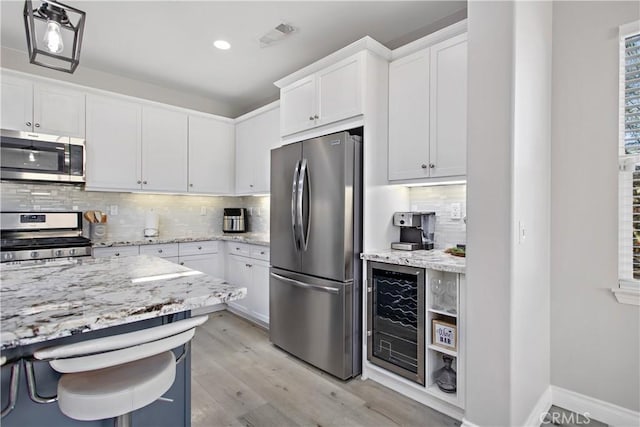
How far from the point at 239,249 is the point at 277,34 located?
7.63 ft

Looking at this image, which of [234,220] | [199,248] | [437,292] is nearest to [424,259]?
[437,292]

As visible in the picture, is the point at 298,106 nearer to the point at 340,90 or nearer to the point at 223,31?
the point at 340,90

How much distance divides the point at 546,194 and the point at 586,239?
0.35 m

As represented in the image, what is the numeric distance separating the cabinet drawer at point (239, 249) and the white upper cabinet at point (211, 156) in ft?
2.55

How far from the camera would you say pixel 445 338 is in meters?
2.07

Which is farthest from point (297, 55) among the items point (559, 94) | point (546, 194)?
point (546, 194)

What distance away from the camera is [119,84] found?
3.78m

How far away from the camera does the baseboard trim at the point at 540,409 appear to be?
1.85 meters

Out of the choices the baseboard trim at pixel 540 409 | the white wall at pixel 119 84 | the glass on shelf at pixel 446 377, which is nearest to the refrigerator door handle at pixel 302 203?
the glass on shelf at pixel 446 377

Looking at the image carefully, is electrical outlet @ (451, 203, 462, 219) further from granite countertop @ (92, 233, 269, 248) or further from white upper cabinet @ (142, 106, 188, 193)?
white upper cabinet @ (142, 106, 188, 193)

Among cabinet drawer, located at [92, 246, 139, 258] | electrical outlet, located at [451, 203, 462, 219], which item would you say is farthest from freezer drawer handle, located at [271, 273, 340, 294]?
cabinet drawer, located at [92, 246, 139, 258]

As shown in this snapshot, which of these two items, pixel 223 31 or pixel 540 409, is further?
pixel 223 31

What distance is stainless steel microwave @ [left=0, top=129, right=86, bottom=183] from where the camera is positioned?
114 inches

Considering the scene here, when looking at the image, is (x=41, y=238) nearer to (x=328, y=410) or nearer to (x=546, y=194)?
(x=328, y=410)
